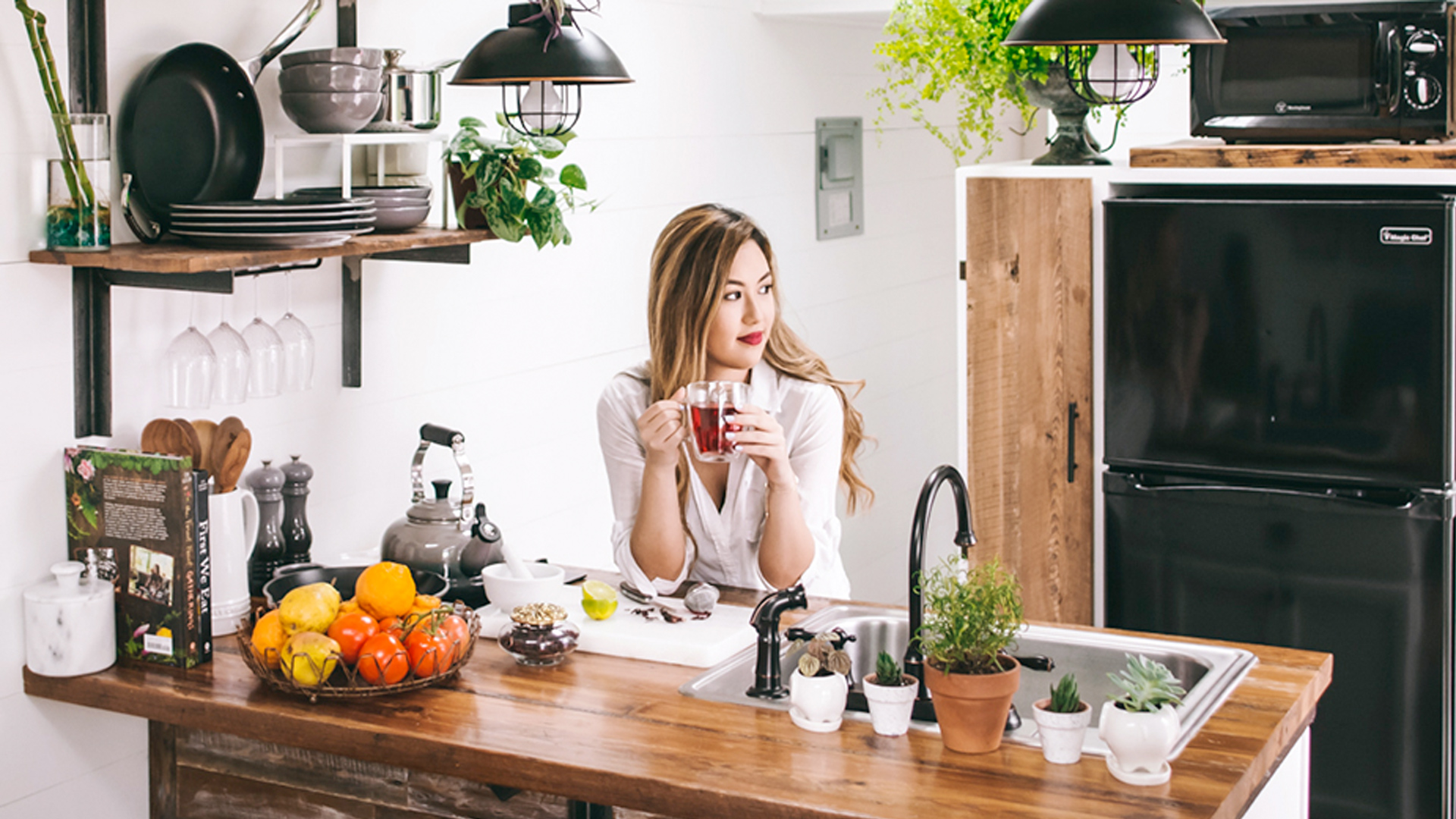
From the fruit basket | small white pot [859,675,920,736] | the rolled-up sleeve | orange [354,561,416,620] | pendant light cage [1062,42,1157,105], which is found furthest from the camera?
the rolled-up sleeve

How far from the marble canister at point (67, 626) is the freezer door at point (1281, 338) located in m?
2.08

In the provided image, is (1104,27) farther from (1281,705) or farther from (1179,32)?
(1281,705)

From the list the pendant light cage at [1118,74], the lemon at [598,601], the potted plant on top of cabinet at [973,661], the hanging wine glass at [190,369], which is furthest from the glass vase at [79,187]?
the pendant light cage at [1118,74]

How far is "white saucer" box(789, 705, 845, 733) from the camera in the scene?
1857 millimetres

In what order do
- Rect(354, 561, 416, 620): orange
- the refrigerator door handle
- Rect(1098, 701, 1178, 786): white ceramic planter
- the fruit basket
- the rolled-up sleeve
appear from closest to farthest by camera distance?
Rect(1098, 701, 1178, 786): white ceramic planter → the fruit basket → Rect(354, 561, 416, 620): orange → the rolled-up sleeve → the refrigerator door handle

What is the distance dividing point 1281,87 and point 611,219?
56.0 inches

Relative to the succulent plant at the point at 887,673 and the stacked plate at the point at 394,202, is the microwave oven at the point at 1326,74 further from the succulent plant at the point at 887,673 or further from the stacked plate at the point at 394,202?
the succulent plant at the point at 887,673

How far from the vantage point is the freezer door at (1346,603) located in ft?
9.92

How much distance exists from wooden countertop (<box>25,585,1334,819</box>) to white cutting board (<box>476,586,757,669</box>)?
0.02 meters

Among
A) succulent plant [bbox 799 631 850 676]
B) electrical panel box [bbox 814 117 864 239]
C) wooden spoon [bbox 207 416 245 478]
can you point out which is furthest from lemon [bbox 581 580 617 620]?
electrical panel box [bbox 814 117 864 239]

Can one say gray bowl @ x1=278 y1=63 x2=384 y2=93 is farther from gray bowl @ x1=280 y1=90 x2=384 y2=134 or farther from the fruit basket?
the fruit basket

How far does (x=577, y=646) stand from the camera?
2.21m

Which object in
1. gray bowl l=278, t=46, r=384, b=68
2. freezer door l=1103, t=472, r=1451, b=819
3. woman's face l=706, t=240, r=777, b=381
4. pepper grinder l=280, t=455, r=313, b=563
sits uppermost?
gray bowl l=278, t=46, r=384, b=68

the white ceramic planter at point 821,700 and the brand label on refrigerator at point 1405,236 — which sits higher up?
the brand label on refrigerator at point 1405,236
